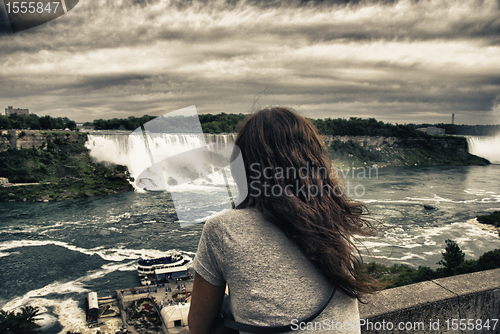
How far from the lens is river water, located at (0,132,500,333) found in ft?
46.7

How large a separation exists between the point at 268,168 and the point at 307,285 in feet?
1.13

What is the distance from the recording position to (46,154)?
3950 centimetres

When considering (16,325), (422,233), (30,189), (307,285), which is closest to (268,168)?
(307,285)

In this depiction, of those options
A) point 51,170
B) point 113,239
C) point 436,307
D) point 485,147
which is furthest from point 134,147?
point 485,147

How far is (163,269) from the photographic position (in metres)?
15.3

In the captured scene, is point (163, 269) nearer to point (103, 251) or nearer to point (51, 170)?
point (103, 251)

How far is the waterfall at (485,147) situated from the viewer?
69.9 meters

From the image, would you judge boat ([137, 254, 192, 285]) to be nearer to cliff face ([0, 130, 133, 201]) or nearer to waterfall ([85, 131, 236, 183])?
waterfall ([85, 131, 236, 183])

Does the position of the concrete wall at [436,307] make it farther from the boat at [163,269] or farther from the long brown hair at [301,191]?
the boat at [163,269]

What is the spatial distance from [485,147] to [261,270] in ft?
279

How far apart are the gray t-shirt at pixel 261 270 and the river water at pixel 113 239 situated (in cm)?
744

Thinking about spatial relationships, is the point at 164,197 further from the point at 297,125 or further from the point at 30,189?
the point at 297,125

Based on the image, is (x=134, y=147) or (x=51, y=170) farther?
(x=51, y=170)

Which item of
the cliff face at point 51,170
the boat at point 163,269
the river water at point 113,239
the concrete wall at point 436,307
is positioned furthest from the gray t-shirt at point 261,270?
the cliff face at point 51,170
